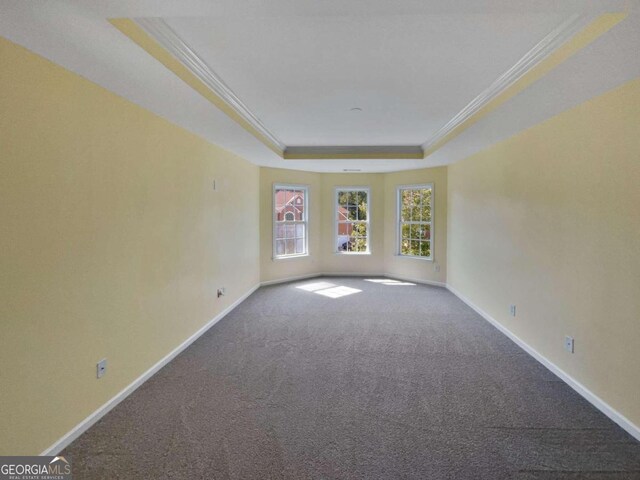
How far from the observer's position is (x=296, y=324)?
4.29m

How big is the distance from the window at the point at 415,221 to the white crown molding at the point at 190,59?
4.22 metres

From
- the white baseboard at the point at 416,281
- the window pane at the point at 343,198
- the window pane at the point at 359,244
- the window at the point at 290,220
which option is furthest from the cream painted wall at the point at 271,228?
the white baseboard at the point at 416,281

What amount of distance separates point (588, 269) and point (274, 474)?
2.54 m

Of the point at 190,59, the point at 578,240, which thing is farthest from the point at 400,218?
the point at 190,59

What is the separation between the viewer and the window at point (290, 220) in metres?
6.77

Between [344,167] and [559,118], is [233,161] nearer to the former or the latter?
[344,167]

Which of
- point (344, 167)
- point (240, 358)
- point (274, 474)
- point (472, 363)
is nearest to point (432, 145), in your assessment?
point (344, 167)

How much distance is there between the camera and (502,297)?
4.05m

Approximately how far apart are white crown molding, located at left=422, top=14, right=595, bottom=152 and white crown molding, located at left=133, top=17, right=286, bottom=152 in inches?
84.7

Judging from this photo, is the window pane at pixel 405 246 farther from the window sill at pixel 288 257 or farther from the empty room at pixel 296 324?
the empty room at pixel 296 324

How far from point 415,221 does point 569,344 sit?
4387 millimetres

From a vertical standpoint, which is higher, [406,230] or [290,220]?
[290,220]

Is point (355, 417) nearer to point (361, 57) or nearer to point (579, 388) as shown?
point (579, 388)

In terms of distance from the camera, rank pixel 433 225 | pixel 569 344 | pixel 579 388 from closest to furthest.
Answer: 1. pixel 579 388
2. pixel 569 344
3. pixel 433 225
